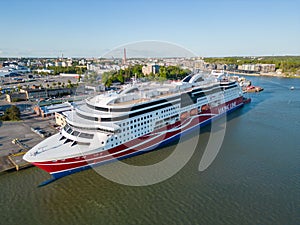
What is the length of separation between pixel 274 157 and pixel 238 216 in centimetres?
562

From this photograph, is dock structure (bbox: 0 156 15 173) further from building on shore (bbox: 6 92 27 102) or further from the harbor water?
building on shore (bbox: 6 92 27 102)

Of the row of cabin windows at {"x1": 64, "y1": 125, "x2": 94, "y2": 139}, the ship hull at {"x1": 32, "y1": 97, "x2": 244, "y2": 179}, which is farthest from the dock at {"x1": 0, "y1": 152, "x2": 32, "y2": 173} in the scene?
the row of cabin windows at {"x1": 64, "y1": 125, "x2": 94, "y2": 139}

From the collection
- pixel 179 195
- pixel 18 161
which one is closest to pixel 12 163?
pixel 18 161

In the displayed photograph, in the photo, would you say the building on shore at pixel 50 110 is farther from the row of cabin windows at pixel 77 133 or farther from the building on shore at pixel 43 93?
the row of cabin windows at pixel 77 133

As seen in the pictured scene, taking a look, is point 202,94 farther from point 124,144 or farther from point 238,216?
point 238,216

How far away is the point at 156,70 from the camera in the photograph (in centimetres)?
5369

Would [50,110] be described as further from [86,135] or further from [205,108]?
[205,108]

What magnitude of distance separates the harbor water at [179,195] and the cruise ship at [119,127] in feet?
2.71

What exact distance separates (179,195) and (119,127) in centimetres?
426

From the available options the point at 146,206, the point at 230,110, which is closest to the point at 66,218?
the point at 146,206

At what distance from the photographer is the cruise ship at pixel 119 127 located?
31.6ft

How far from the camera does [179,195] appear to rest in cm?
870

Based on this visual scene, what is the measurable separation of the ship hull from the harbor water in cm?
44

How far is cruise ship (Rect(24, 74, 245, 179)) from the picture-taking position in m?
9.62
